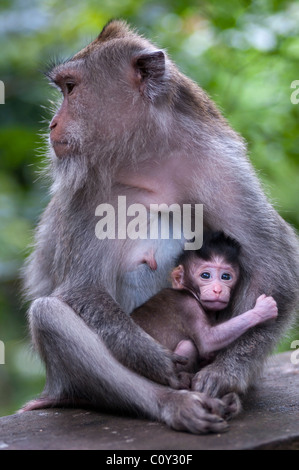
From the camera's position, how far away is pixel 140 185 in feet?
14.6

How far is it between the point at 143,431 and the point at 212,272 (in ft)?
3.33

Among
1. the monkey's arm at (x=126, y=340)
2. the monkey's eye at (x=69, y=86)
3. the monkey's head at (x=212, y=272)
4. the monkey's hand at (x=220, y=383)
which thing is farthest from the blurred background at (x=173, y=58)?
the monkey's hand at (x=220, y=383)

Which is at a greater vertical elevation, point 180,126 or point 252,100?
point 252,100

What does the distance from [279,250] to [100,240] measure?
1.06 metres

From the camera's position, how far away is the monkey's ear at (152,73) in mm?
4387

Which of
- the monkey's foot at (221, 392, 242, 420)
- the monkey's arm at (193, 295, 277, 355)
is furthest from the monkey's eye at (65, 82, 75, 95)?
the monkey's foot at (221, 392, 242, 420)

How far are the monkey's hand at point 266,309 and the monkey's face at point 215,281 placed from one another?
0.72 feet

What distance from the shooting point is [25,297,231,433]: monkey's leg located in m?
3.82

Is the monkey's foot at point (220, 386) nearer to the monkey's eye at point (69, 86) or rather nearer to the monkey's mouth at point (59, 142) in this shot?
the monkey's mouth at point (59, 142)

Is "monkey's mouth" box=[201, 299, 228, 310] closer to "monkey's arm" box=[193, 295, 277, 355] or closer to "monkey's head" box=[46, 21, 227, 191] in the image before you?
"monkey's arm" box=[193, 295, 277, 355]

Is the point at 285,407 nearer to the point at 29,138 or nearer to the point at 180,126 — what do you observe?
the point at 180,126

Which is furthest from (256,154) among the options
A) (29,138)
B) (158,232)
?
(158,232)

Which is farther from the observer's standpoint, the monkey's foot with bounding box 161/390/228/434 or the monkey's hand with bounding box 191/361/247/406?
the monkey's hand with bounding box 191/361/247/406

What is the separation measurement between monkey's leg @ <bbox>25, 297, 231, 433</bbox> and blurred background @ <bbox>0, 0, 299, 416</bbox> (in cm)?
197
